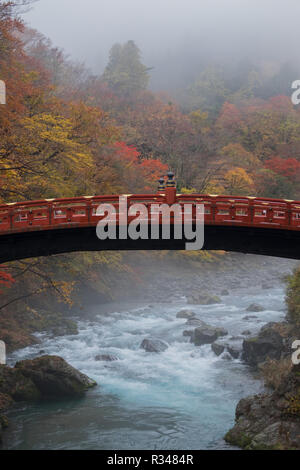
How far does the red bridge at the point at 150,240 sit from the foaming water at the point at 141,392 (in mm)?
7119

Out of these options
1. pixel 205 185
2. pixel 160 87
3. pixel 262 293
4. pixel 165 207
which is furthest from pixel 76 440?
pixel 160 87

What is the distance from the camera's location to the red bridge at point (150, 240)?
57.6 ft

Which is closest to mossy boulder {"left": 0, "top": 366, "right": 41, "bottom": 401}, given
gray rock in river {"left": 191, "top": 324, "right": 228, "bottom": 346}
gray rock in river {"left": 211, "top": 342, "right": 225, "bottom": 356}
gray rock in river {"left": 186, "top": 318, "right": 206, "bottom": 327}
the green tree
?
gray rock in river {"left": 211, "top": 342, "right": 225, "bottom": 356}

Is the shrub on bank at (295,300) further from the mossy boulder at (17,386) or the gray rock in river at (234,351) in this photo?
the mossy boulder at (17,386)

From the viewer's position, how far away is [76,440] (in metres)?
18.7

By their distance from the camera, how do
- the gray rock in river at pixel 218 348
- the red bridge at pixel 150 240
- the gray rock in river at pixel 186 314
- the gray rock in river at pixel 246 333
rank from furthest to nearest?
1. the gray rock in river at pixel 186 314
2. the gray rock in river at pixel 246 333
3. the gray rock in river at pixel 218 348
4. the red bridge at pixel 150 240

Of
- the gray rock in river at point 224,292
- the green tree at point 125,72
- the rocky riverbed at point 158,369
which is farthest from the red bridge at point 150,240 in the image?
the green tree at point 125,72

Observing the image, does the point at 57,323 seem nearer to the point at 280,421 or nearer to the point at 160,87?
the point at 280,421

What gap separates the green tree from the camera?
78.3 meters

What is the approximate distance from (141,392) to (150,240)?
847 centimetres

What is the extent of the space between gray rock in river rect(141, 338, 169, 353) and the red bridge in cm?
1083

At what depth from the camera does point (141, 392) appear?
23141 millimetres

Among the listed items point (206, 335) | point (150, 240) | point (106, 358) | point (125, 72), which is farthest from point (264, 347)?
point (125, 72)

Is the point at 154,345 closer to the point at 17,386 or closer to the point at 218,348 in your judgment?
the point at 218,348
